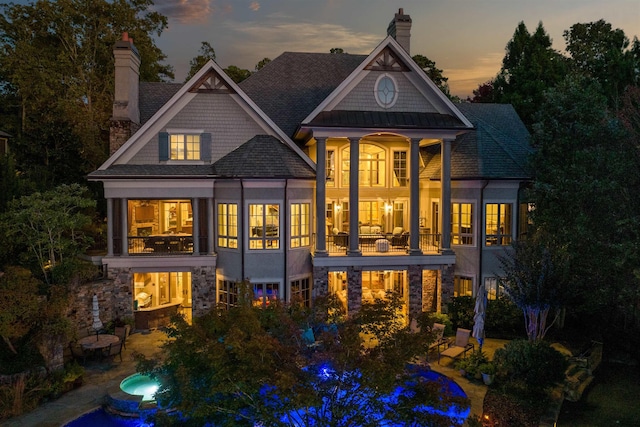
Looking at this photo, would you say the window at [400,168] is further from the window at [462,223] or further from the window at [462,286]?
the window at [462,286]

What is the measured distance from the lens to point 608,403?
1515 centimetres

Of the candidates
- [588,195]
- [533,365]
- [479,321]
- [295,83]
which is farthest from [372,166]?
[533,365]

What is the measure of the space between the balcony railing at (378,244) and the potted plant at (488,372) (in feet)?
23.2

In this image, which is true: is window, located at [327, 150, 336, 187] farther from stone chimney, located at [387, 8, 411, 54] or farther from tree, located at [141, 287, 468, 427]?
tree, located at [141, 287, 468, 427]

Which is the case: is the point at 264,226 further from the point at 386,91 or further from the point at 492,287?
the point at 492,287

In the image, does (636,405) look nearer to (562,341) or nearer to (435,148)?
(562,341)

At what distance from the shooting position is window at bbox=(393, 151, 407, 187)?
83.3 feet

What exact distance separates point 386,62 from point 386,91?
49.4 inches

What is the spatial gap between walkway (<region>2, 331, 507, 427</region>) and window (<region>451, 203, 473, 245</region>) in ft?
16.7

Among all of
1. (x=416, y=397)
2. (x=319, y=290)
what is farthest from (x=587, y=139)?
(x=416, y=397)

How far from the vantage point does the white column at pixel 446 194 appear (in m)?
22.3

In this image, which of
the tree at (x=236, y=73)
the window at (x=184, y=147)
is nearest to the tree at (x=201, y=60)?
the tree at (x=236, y=73)

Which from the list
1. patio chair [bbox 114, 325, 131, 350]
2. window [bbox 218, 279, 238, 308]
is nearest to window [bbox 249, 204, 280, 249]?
window [bbox 218, 279, 238, 308]

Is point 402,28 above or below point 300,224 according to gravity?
above
